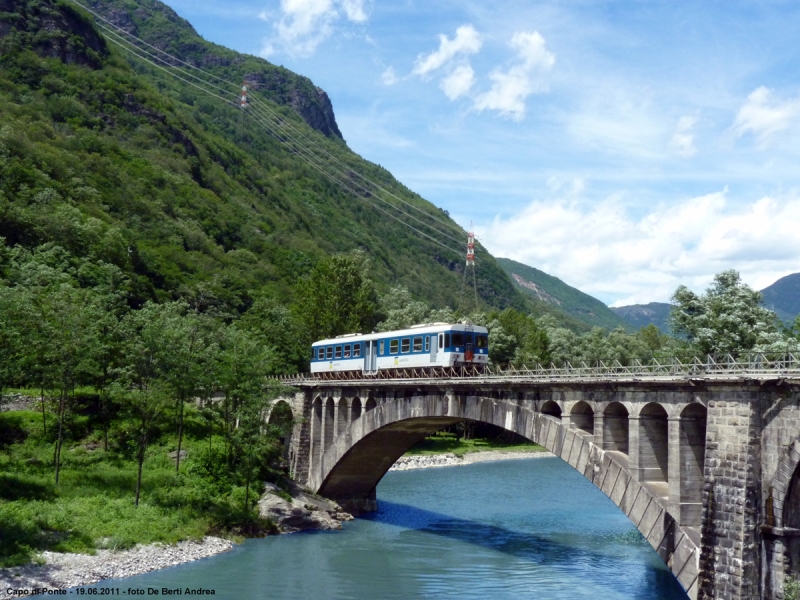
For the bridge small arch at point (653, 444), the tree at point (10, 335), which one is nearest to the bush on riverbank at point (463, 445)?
the tree at point (10, 335)

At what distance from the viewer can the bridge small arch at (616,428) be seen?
112ft

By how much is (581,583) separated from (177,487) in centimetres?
2525

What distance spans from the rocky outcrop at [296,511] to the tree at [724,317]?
27.4 meters

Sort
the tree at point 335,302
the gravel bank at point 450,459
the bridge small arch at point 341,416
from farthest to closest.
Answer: the tree at point 335,302, the gravel bank at point 450,459, the bridge small arch at point 341,416

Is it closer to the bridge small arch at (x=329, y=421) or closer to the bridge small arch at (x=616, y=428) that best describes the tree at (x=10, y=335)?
the bridge small arch at (x=329, y=421)

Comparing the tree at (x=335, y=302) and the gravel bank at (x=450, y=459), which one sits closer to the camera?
the gravel bank at (x=450, y=459)

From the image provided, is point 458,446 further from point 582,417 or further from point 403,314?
point 582,417

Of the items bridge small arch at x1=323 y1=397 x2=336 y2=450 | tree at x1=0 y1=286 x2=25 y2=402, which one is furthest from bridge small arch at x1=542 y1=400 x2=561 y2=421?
tree at x1=0 y1=286 x2=25 y2=402

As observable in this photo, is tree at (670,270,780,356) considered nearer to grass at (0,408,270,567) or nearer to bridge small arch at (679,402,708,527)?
bridge small arch at (679,402,708,527)

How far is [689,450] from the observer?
2986 centimetres

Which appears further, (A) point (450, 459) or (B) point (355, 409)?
(A) point (450, 459)

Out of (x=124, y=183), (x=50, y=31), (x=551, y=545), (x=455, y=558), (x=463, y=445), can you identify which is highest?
(x=50, y=31)

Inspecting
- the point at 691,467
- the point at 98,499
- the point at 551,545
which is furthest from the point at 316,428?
the point at 691,467

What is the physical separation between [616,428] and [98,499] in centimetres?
2884
